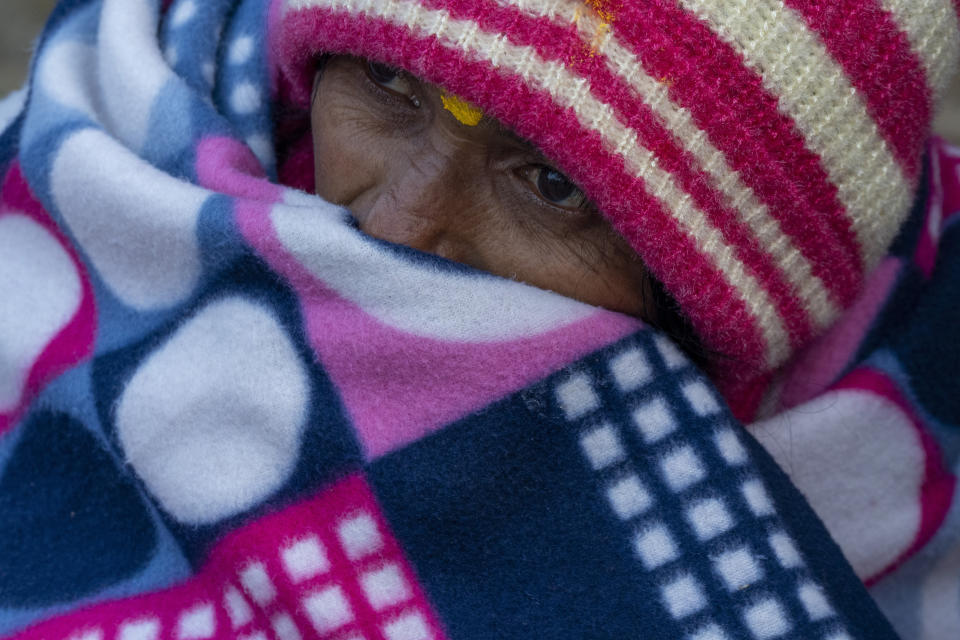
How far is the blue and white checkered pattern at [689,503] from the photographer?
95cm

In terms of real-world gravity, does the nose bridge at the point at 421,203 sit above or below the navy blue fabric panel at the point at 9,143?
above

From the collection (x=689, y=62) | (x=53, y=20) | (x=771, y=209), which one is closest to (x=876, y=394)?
(x=771, y=209)

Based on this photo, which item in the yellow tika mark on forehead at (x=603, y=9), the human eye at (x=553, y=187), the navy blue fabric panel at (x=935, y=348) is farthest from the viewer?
the navy blue fabric panel at (x=935, y=348)

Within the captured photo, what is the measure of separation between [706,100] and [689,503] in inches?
15.3

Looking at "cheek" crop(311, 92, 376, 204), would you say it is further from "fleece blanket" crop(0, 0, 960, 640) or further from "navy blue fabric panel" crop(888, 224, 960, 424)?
"navy blue fabric panel" crop(888, 224, 960, 424)

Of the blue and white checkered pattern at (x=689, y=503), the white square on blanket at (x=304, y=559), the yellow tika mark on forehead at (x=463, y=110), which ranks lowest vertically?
the white square on blanket at (x=304, y=559)

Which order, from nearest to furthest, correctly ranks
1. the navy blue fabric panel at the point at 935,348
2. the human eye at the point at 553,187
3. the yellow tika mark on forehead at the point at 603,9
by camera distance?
1. the yellow tika mark on forehead at the point at 603,9
2. the human eye at the point at 553,187
3. the navy blue fabric panel at the point at 935,348

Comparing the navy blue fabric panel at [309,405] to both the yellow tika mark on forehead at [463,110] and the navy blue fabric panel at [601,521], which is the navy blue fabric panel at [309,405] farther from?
the yellow tika mark on forehead at [463,110]

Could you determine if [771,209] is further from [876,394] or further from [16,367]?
[16,367]

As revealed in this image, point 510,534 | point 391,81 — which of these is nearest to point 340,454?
point 510,534

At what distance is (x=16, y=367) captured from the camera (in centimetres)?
114

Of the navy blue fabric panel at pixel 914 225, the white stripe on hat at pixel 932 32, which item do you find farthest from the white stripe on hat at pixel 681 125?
the navy blue fabric panel at pixel 914 225

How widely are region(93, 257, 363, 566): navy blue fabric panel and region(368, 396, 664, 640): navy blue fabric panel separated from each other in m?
0.05

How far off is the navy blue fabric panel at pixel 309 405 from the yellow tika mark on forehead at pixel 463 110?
0.25 metres
